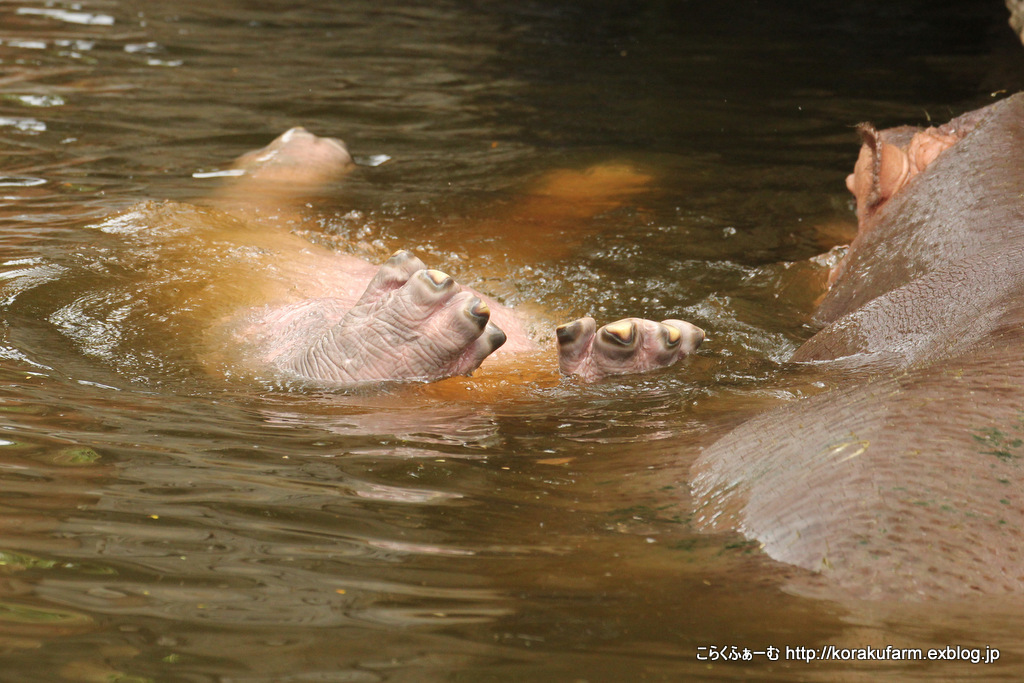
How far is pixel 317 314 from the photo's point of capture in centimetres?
439

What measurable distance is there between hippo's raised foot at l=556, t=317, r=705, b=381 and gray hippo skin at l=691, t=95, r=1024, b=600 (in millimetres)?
557

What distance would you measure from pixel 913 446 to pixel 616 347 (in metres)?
1.73

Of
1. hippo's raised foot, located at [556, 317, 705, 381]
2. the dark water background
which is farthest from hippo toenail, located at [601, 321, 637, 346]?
the dark water background

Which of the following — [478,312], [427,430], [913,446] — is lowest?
[427,430]

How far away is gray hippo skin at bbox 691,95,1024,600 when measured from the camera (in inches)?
78.0

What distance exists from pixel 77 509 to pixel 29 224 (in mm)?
3655

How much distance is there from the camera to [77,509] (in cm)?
229

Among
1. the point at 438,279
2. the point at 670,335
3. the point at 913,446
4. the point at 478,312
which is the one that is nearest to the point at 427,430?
the point at 478,312

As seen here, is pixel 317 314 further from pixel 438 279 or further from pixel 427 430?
pixel 427 430

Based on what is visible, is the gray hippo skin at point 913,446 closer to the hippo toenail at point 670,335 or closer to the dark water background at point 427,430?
the dark water background at point 427,430

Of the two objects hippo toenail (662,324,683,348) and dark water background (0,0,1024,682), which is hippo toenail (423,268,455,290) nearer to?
dark water background (0,0,1024,682)

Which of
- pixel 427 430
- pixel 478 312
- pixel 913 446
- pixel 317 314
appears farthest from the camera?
pixel 317 314

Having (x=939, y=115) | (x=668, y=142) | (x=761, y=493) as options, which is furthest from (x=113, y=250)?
(x=939, y=115)

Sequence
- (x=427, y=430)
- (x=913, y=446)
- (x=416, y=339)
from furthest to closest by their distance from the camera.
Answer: (x=416, y=339) < (x=427, y=430) < (x=913, y=446)
